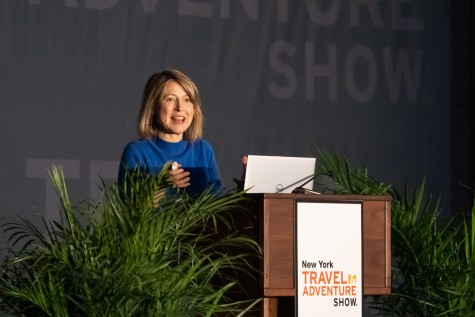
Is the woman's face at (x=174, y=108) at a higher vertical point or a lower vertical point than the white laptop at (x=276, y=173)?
higher

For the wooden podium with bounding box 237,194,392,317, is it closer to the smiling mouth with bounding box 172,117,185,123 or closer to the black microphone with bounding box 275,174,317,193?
the black microphone with bounding box 275,174,317,193

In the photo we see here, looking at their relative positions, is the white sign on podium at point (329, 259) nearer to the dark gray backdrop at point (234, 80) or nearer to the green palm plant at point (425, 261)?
the green palm plant at point (425, 261)

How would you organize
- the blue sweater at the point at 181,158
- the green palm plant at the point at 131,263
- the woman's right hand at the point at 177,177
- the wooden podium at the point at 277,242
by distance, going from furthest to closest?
the blue sweater at the point at 181,158, the woman's right hand at the point at 177,177, the wooden podium at the point at 277,242, the green palm plant at the point at 131,263

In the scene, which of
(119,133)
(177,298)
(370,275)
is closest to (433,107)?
(119,133)

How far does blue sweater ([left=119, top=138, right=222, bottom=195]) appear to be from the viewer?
12.6ft

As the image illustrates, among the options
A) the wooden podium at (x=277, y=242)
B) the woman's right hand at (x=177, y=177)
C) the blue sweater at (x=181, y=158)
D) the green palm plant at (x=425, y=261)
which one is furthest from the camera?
the green palm plant at (x=425, y=261)

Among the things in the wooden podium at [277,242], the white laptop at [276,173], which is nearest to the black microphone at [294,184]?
the white laptop at [276,173]

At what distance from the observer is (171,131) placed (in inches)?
156

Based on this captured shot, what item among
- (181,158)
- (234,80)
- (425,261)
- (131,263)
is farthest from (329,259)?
(234,80)

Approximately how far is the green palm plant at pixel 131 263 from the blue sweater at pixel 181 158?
1.55 ft

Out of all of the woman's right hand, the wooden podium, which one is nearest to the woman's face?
the woman's right hand

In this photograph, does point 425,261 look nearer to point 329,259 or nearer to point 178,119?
point 329,259

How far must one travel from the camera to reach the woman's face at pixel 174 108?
3.92 meters

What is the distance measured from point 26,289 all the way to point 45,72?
9.89 ft
